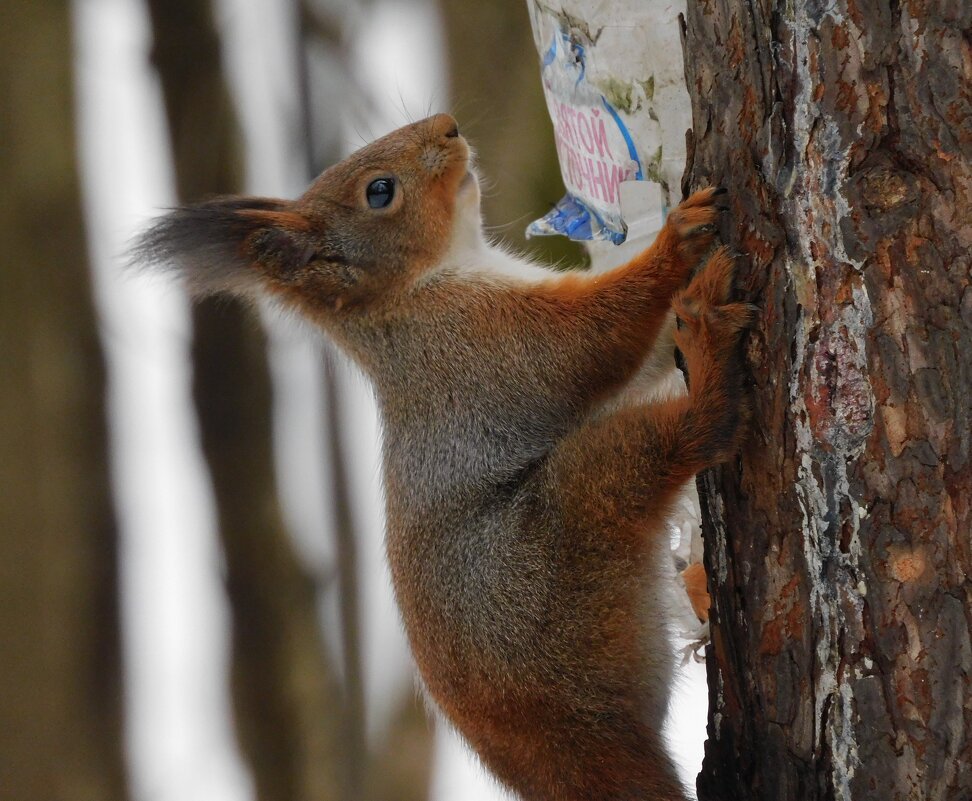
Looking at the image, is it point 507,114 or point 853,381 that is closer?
point 853,381

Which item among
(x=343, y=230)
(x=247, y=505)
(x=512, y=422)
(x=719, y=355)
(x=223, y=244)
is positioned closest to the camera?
(x=719, y=355)

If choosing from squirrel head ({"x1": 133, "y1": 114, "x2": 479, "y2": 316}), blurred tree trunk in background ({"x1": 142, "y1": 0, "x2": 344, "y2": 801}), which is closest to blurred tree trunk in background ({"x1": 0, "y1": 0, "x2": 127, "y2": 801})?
blurred tree trunk in background ({"x1": 142, "y1": 0, "x2": 344, "y2": 801})

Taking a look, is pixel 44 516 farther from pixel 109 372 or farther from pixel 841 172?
pixel 841 172

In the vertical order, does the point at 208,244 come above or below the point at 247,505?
above

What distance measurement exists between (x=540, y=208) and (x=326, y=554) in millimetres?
1638

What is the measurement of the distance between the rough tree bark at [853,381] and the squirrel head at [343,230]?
88 cm

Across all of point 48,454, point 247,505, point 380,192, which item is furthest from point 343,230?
point 247,505

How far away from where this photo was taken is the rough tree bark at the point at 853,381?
56.1 inches

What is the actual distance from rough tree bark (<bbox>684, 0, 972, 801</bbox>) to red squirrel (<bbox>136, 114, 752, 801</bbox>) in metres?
0.13

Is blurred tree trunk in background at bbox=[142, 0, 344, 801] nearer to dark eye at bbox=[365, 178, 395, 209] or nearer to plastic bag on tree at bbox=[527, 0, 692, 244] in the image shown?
dark eye at bbox=[365, 178, 395, 209]

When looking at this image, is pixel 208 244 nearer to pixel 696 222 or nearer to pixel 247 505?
pixel 696 222

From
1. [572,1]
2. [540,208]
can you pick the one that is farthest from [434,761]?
[572,1]

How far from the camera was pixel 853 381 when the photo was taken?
1.50 metres

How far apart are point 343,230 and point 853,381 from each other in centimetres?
126
